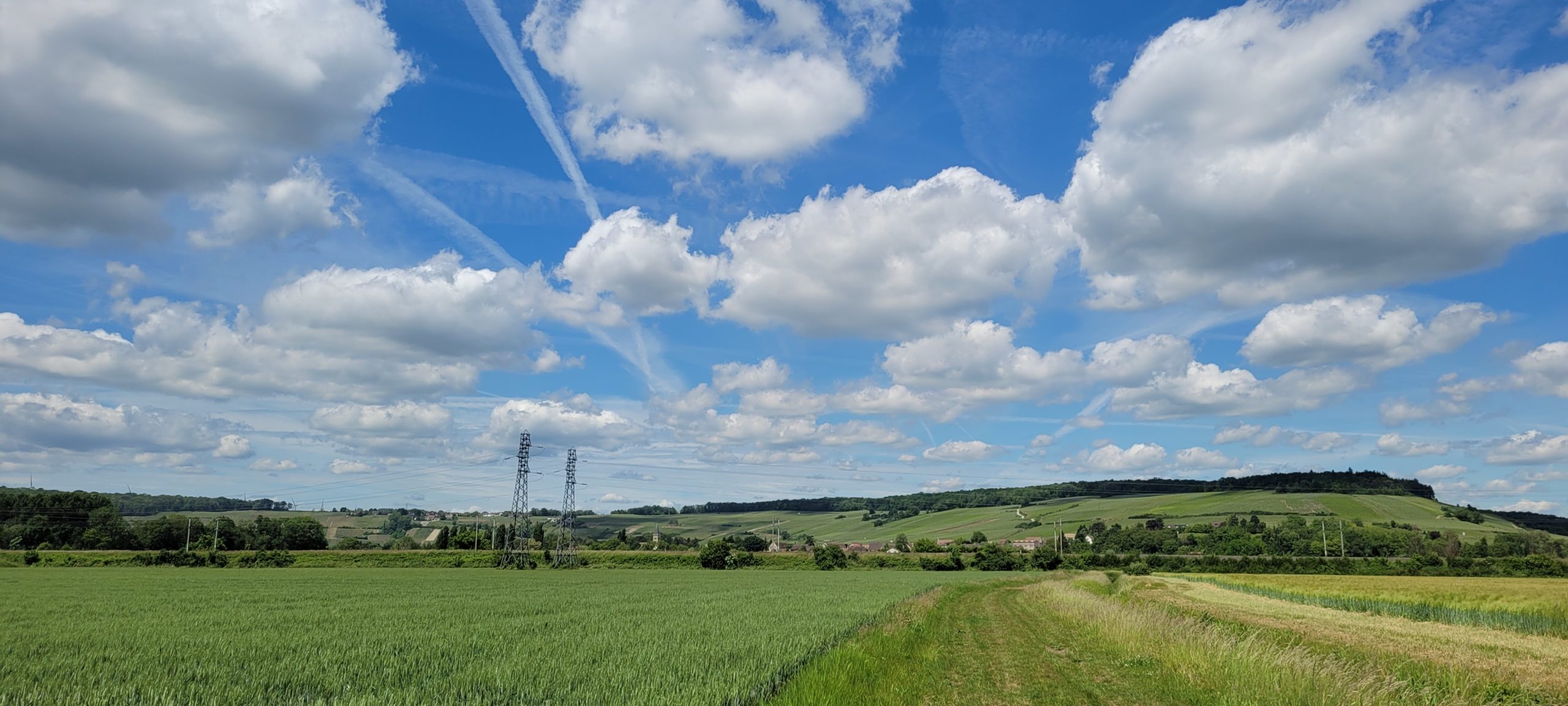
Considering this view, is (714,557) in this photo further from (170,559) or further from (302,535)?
(302,535)

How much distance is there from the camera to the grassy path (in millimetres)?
13320

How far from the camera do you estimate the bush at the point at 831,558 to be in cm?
11875

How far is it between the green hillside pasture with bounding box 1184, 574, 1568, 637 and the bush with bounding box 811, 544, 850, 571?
2554 inches

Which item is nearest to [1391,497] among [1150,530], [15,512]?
[1150,530]

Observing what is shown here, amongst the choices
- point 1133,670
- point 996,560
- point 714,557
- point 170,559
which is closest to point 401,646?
point 1133,670

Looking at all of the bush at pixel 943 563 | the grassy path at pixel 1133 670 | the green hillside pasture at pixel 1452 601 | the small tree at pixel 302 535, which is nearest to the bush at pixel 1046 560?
the bush at pixel 943 563

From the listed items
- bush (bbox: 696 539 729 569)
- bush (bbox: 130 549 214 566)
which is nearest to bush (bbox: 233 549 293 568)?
bush (bbox: 130 549 214 566)

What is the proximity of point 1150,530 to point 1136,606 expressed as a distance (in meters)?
146

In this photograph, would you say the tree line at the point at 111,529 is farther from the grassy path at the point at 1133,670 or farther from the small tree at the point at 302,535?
the grassy path at the point at 1133,670

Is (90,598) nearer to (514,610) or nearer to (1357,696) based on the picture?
(514,610)

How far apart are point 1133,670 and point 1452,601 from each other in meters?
36.4

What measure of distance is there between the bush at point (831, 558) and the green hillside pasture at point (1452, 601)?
213ft

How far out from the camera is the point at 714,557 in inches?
4624

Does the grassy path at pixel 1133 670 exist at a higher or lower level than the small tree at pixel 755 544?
higher
